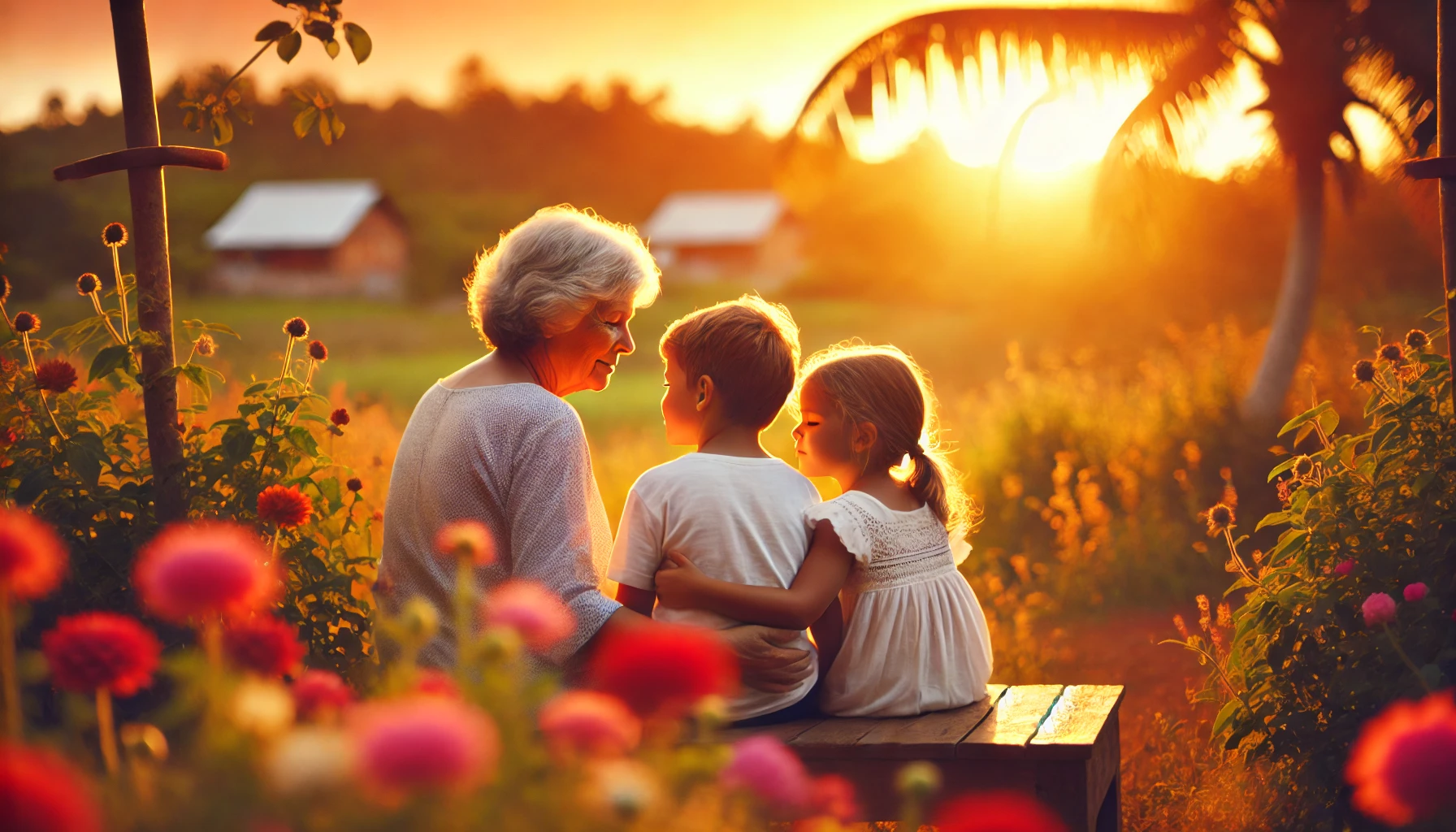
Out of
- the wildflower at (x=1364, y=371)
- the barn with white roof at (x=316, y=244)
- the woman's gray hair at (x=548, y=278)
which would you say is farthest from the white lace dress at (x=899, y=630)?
the barn with white roof at (x=316, y=244)

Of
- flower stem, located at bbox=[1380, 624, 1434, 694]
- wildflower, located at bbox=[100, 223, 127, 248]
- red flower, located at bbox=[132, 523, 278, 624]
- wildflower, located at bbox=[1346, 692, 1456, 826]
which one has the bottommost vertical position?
flower stem, located at bbox=[1380, 624, 1434, 694]

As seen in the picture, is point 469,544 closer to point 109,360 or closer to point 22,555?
point 22,555

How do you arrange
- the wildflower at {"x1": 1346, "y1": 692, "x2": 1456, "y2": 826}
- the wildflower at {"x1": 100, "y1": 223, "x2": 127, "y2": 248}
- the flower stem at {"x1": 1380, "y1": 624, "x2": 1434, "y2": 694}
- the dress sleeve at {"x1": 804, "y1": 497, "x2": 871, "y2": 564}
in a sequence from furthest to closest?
the wildflower at {"x1": 100, "y1": 223, "x2": 127, "y2": 248} < the dress sleeve at {"x1": 804, "y1": 497, "x2": 871, "y2": 564} < the flower stem at {"x1": 1380, "y1": 624, "x2": 1434, "y2": 694} < the wildflower at {"x1": 1346, "y1": 692, "x2": 1456, "y2": 826}

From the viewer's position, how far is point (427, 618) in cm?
112

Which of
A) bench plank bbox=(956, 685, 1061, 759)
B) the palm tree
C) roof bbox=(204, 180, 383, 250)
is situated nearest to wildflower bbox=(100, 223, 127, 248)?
bench plank bbox=(956, 685, 1061, 759)

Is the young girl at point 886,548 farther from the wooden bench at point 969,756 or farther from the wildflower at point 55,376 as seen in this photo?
the wildflower at point 55,376

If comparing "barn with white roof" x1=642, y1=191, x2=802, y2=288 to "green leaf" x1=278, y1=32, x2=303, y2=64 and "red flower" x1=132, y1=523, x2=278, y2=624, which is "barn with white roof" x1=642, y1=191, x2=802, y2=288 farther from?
"red flower" x1=132, y1=523, x2=278, y2=624

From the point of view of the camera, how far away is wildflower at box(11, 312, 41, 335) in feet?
9.39

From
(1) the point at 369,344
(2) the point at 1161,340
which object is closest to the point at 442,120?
(1) the point at 369,344

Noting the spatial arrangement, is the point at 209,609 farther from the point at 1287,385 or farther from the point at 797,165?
the point at 1287,385

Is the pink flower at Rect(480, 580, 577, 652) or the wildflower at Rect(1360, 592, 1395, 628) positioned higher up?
the pink flower at Rect(480, 580, 577, 652)

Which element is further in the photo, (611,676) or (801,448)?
(801,448)

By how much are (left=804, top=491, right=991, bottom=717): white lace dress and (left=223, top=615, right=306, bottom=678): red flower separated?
1.70 m

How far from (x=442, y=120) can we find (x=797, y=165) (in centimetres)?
5856
